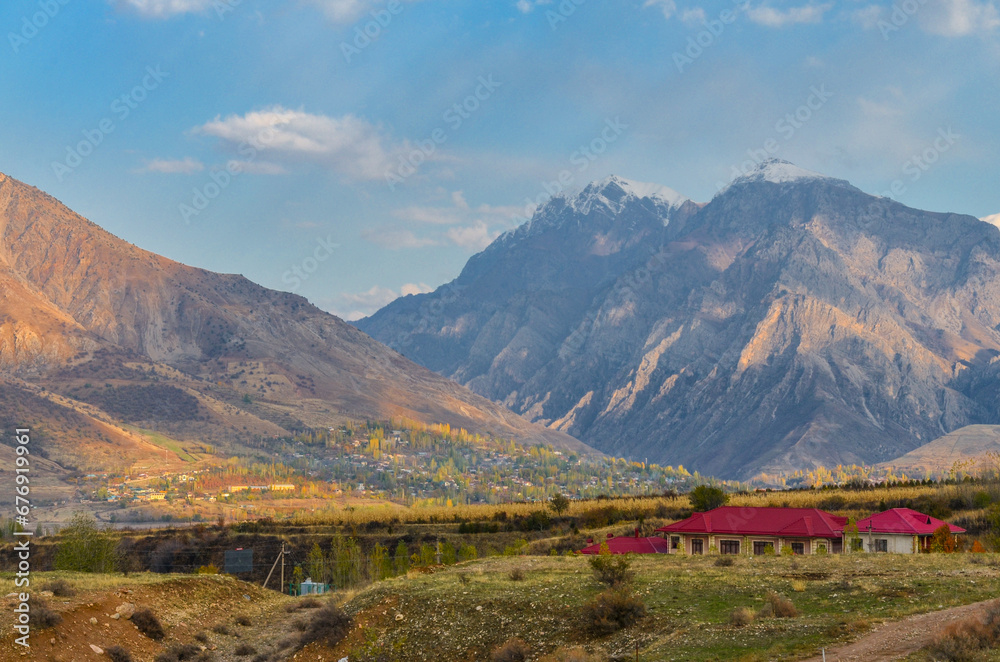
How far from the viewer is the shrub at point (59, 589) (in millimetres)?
36000

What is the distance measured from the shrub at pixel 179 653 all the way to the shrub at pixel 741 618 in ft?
65.8

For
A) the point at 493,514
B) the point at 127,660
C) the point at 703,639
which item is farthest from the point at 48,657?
the point at 493,514

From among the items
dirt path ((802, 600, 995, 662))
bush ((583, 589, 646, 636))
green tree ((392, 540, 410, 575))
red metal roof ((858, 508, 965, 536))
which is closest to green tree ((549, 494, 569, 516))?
green tree ((392, 540, 410, 575))

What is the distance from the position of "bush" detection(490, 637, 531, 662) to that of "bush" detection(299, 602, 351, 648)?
806cm

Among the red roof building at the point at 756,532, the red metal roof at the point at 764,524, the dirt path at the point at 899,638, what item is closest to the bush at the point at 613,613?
the dirt path at the point at 899,638

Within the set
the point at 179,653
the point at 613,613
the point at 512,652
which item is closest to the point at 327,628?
the point at 179,653

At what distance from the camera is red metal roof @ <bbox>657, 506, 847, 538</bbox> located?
58844 millimetres

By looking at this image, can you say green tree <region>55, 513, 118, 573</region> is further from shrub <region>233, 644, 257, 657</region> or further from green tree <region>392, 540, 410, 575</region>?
shrub <region>233, 644, 257, 657</region>

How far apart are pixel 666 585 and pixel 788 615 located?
255 inches

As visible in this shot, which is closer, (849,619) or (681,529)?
(849,619)

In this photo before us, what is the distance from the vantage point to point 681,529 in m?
61.8

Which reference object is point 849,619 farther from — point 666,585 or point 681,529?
point 681,529

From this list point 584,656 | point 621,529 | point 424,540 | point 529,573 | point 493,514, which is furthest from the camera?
point 493,514

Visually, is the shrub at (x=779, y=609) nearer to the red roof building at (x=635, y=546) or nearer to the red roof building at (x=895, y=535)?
the red roof building at (x=895, y=535)
